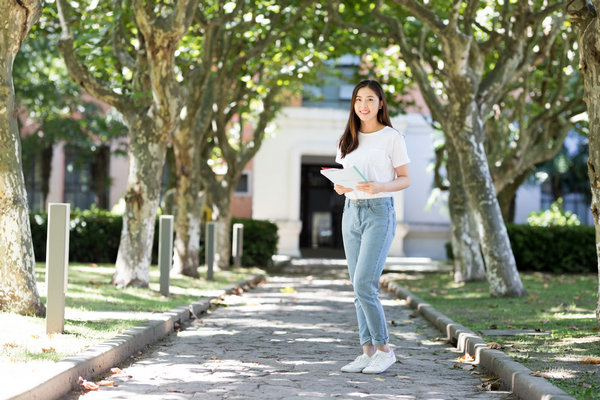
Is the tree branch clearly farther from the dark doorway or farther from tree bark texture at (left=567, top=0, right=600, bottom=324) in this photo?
the dark doorway

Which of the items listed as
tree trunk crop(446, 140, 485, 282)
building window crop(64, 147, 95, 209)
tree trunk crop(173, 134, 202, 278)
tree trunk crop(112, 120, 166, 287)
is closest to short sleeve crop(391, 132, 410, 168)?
tree trunk crop(112, 120, 166, 287)

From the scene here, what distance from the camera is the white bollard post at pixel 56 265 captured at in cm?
714

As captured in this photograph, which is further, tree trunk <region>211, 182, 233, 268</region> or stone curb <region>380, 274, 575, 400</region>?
tree trunk <region>211, 182, 233, 268</region>

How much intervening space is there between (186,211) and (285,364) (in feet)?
31.8

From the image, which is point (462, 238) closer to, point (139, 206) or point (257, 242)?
point (139, 206)

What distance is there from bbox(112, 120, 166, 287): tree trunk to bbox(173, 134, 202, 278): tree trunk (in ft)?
11.1

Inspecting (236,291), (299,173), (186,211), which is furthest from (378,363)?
(299,173)

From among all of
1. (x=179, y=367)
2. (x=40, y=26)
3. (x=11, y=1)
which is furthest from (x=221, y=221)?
(x=179, y=367)

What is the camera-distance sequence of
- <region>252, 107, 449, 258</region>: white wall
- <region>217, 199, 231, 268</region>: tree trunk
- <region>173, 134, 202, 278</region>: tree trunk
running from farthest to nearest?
<region>252, 107, 449, 258</region>: white wall, <region>217, 199, 231, 268</region>: tree trunk, <region>173, 134, 202, 278</region>: tree trunk

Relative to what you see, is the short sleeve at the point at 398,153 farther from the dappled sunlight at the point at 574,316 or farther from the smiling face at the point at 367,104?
the dappled sunlight at the point at 574,316

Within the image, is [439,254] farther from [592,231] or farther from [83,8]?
[83,8]

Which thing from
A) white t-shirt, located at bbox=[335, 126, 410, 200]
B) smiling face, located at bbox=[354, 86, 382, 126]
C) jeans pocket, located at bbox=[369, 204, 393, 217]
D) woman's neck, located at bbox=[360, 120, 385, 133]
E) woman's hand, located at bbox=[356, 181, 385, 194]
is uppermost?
smiling face, located at bbox=[354, 86, 382, 126]

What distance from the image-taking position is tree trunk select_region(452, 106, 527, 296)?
12641mm

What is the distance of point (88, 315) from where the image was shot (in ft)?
28.7
